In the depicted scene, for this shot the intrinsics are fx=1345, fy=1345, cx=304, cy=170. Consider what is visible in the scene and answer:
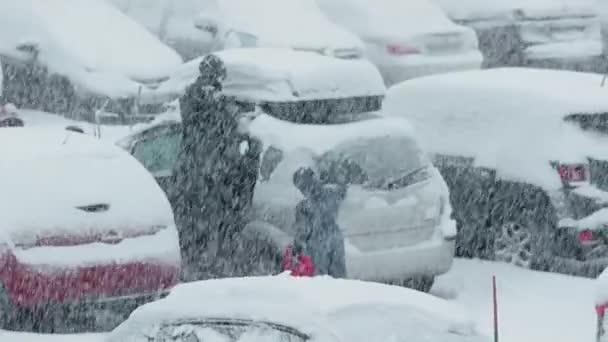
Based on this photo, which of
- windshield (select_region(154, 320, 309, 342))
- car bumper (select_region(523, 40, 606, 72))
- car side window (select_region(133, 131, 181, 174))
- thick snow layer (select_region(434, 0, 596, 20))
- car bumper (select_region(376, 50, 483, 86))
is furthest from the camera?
thick snow layer (select_region(434, 0, 596, 20))

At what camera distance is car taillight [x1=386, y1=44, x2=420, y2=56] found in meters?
17.1

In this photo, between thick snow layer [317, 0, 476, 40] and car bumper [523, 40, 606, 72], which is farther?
car bumper [523, 40, 606, 72]

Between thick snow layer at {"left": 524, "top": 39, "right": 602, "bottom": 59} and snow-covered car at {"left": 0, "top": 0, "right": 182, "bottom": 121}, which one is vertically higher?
thick snow layer at {"left": 524, "top": 39, "right": 602, "bottom": 59}

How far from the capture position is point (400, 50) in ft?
56.1

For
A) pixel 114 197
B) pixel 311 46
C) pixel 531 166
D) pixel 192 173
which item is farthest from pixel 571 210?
pixel 311 46

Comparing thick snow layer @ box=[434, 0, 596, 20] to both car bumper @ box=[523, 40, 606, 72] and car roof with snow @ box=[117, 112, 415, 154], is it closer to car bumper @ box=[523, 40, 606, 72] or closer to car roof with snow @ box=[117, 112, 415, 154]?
car bumper @ box=[523, 40, 606, 72]

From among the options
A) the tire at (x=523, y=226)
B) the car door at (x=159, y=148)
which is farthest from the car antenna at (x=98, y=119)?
the tire at (x=523, y=226)

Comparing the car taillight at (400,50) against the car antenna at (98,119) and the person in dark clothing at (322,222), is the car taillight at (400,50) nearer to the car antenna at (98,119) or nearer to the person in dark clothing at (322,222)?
the car antenna at (98,119)

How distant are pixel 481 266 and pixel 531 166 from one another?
98 centimetres

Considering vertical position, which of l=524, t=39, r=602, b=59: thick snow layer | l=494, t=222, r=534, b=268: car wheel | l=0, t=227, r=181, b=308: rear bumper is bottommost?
l=494, t=222, r=534, b=268: car wheel

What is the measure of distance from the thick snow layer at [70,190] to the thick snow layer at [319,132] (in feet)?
3.75

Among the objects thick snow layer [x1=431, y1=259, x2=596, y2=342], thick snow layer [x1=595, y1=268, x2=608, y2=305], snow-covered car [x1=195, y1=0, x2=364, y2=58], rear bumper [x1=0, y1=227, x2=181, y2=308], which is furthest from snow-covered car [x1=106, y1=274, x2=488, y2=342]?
snow-covered car [x1=195, y1=0, x2=364, y2=58]

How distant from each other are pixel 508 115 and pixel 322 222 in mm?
2572

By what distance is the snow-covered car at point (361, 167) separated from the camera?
30.6 ft
